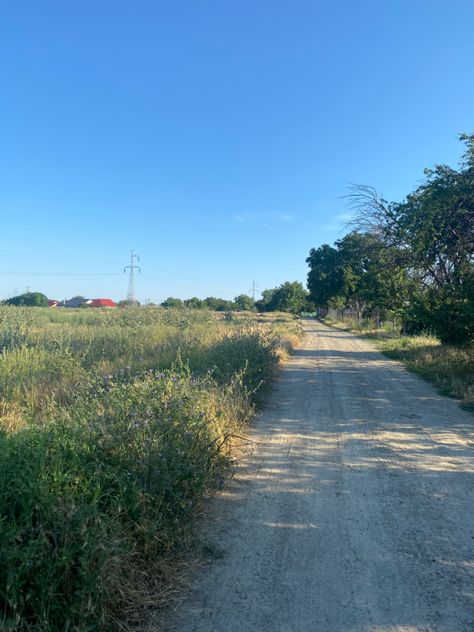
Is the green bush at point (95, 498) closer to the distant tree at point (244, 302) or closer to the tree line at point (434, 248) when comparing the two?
the tree line at point (434, 248)

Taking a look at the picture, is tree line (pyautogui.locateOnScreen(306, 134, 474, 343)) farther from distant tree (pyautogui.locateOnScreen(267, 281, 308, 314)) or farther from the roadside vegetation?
distant tree (pyautogui.locateOnScreen(267, 281, 308, 314))

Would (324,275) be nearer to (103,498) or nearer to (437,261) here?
(437,261)

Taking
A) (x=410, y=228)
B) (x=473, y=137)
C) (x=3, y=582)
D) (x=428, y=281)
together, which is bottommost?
(x=3, y=582)

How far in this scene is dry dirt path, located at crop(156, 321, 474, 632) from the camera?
2480 mm

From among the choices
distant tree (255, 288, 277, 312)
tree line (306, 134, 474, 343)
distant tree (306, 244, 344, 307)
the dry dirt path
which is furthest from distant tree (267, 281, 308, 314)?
the dry dirt path

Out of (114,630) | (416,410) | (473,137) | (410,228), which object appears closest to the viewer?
(114,630)

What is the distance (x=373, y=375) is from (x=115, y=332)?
746 centimetres

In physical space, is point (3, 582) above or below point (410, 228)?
below

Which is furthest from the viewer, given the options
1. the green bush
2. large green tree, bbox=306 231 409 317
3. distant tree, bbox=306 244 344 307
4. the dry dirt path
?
distant tree, bbox=306 244 344 307

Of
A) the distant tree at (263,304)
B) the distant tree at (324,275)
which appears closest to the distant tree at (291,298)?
the distant tree at (263,304)

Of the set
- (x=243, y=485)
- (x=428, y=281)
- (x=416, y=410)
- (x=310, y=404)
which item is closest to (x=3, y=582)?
(x=243, y=485)

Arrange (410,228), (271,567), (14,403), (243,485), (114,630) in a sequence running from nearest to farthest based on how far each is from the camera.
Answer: (114,630), (271,567), (243,485), (14,403), (410,228)

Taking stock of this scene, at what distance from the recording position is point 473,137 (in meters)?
10.7

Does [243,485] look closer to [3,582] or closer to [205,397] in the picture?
[205,397]
